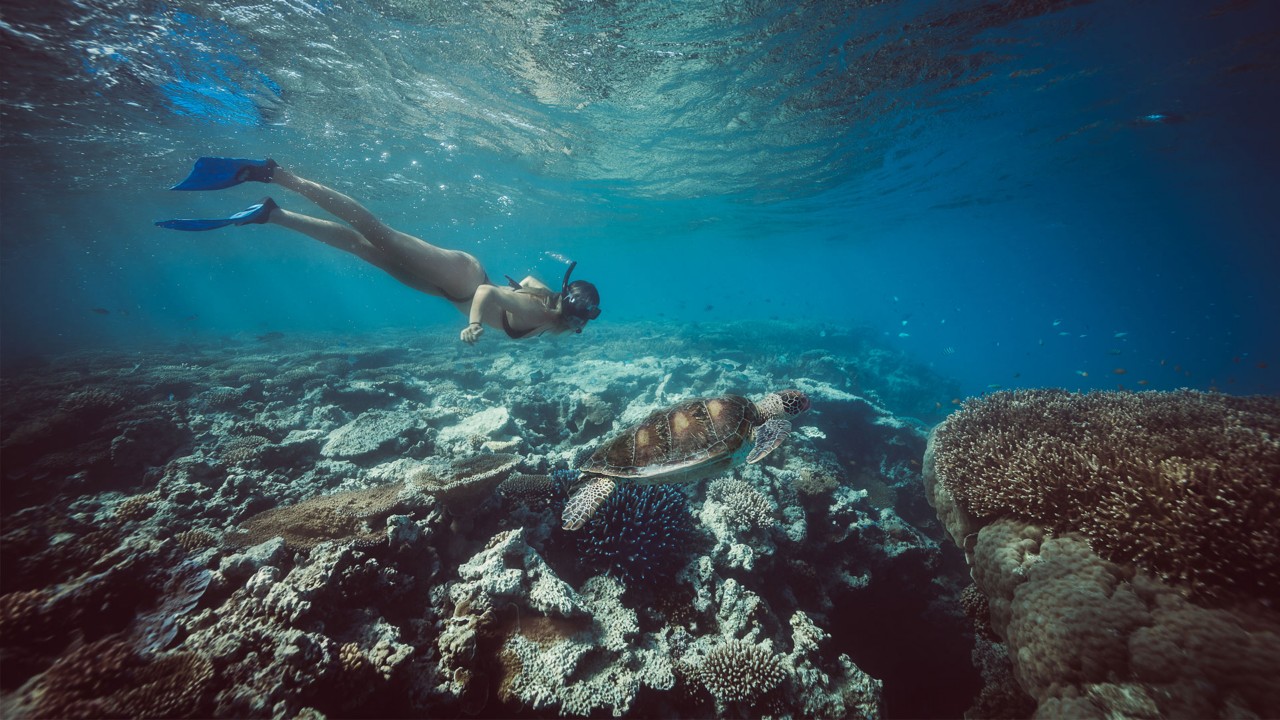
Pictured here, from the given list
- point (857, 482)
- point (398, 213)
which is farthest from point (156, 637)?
point (398, 213)

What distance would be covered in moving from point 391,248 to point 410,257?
0.30 meters

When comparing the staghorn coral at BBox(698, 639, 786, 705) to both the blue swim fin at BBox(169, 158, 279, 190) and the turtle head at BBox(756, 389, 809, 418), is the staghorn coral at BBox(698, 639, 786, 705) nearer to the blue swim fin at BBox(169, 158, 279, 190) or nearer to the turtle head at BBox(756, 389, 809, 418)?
the turtle head at BBox(756, 389, 809, 418)

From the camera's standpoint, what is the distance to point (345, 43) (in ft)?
37.4

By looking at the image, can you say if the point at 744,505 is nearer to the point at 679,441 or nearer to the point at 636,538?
the point at 679,441

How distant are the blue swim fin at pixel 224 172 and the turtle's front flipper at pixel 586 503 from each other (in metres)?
7.62

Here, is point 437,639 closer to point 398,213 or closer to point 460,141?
point 460,141

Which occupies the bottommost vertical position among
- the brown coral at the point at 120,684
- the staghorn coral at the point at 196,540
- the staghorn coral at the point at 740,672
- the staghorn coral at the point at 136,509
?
the staghorn coral at the point at 136,509

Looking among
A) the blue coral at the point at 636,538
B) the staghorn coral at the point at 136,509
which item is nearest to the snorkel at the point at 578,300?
the blue coral at the point at 636,538

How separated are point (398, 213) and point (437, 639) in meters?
35.2

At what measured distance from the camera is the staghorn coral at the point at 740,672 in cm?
369

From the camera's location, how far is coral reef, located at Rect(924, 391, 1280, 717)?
2898 mm

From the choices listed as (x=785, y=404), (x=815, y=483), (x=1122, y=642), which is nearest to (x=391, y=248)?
(x=785, y=404)

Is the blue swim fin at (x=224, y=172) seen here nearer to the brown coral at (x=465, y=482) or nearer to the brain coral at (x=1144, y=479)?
the brown coral at (x=465, y=482)

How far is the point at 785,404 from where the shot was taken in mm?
5812
